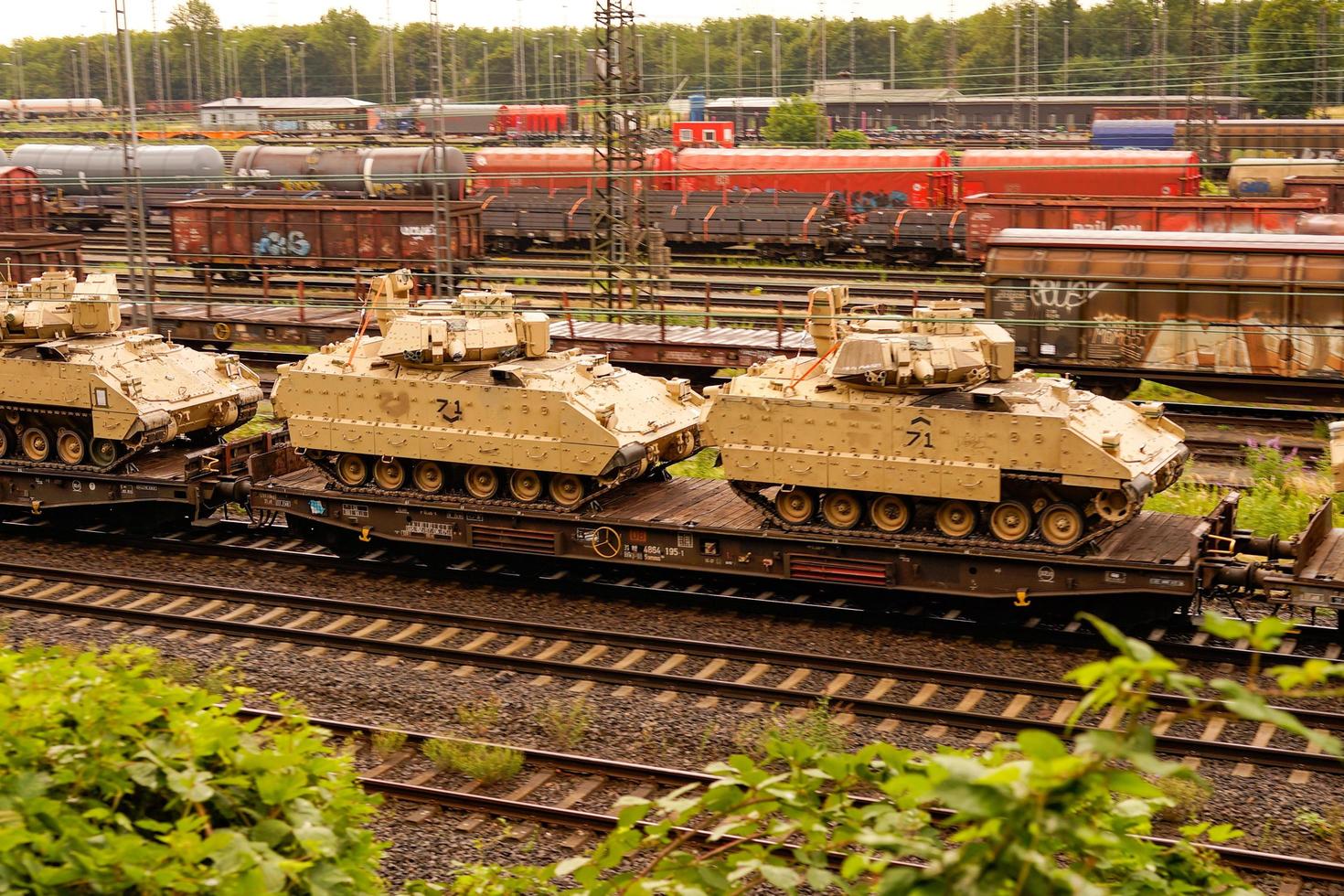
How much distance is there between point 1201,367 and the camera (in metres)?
26.1

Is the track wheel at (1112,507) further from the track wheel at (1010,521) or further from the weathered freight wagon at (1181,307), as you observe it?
the weathered freight wagon at (1181,307)

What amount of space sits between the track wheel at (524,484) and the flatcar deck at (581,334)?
8.00 metres

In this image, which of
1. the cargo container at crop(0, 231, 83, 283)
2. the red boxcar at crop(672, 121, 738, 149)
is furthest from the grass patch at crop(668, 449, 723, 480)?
the red boxcar at crop(672, 121, 738, 149)

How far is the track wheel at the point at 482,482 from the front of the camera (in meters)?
18.9

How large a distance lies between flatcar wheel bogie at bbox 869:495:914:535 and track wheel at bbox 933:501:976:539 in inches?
14.0

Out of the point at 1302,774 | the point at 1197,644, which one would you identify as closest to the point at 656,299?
Answer: the point at 1197,644

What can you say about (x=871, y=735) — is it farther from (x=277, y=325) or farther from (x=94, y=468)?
(x=277, y=325)

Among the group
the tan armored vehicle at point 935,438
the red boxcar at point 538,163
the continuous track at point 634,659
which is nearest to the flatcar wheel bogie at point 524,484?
the continuous track at point 634,659

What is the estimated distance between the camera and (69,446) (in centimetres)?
2161

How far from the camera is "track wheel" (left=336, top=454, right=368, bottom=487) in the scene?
19.6 meters

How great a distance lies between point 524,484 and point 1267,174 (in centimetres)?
3732

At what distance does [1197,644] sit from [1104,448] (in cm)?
227

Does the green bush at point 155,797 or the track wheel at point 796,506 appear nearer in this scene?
the green bush at point 155,797

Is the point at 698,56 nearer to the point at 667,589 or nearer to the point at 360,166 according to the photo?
the point at 360,166
